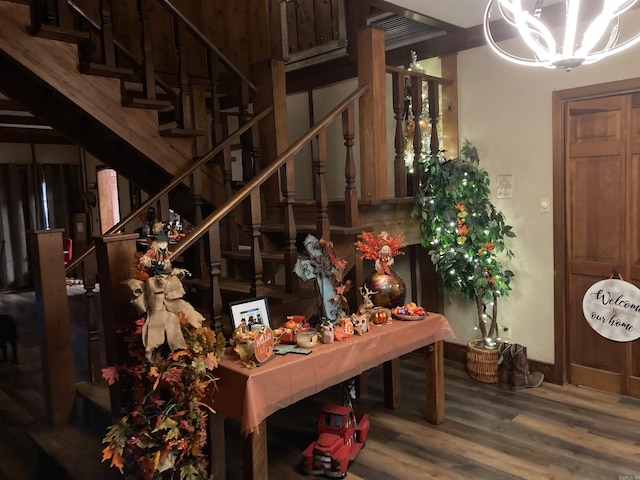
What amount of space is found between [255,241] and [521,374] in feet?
7.34

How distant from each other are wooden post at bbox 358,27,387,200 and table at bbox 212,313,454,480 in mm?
942

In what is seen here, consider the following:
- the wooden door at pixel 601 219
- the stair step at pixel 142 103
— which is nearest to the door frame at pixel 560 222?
the wooden door at pixel 601 219

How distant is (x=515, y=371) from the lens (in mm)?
3664

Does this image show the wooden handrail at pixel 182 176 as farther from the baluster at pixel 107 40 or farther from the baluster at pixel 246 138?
the baluster at pixel 107 40

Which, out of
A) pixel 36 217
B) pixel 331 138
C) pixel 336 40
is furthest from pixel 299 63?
pixel 36 217

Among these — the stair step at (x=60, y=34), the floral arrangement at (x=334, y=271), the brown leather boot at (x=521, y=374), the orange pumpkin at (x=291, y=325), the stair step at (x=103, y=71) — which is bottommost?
the brown leather boot at (x=521, y=374)

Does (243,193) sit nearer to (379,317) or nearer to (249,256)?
(249,256)

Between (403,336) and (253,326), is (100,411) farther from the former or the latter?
(403,336)

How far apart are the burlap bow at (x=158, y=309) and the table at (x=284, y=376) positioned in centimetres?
29

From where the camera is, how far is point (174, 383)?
2045 mm

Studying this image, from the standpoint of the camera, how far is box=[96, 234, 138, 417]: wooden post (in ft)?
7.34

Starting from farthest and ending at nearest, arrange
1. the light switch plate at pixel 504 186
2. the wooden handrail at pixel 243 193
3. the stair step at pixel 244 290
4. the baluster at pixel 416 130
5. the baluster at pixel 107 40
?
the light switch plate at pixel 504 186 < the baluster at pixel 416 130 < the baluster at pixel 107 40 < the stair step at pixel 244 290 < the wooden handrail at pixel 243 193

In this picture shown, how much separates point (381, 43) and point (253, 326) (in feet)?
6.67

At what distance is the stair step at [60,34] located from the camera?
2830mm
